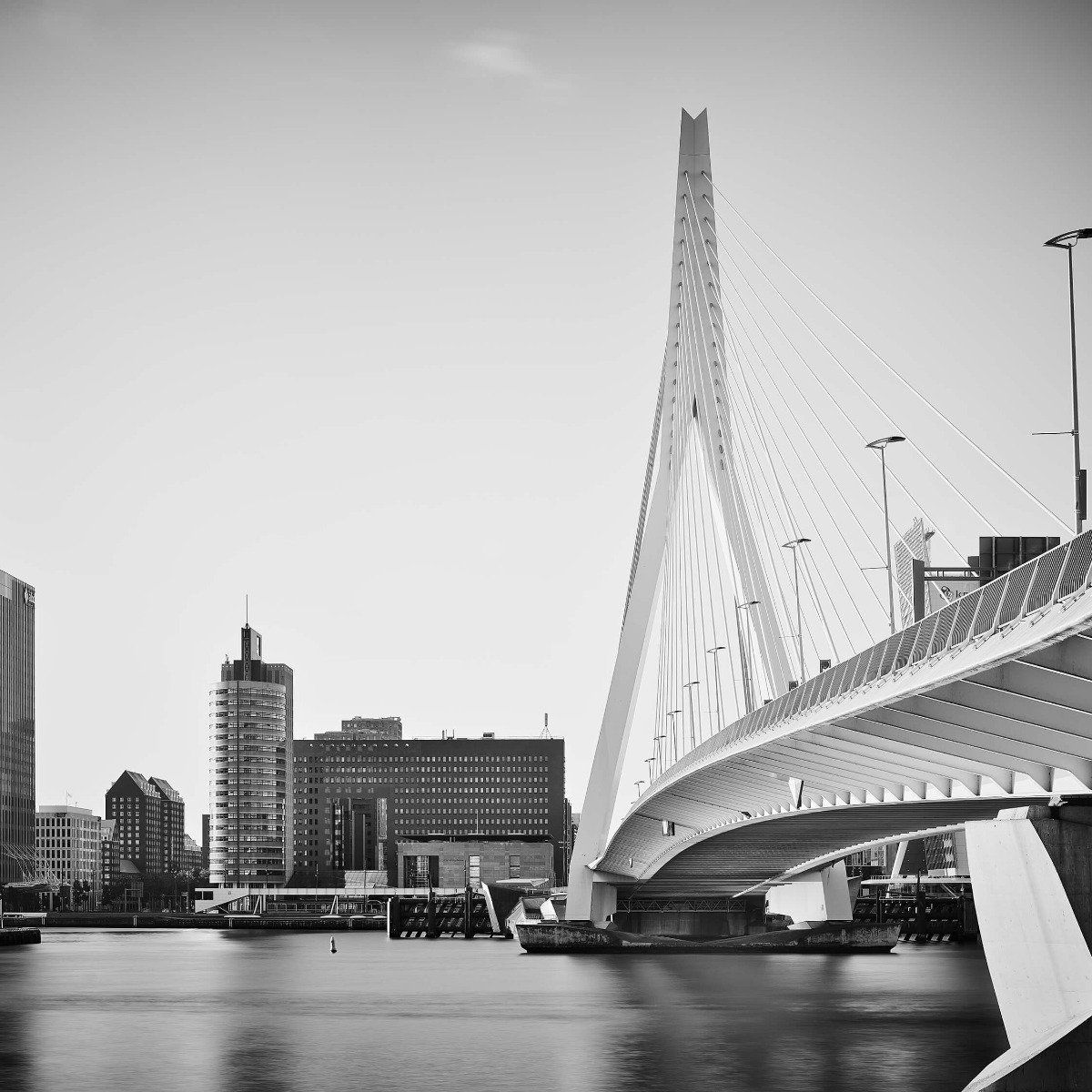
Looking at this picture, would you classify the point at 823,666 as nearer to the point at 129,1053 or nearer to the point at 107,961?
the point at 129,1053

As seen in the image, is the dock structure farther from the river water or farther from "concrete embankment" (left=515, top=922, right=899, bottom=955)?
the river water

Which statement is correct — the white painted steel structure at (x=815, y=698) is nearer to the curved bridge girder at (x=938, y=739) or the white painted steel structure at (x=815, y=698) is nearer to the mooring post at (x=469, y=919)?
the curved bridge girder at (x=938, y=739)

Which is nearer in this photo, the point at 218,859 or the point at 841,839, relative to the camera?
the point at 841,839

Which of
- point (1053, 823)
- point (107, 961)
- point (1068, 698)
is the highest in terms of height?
point (1068, 698)

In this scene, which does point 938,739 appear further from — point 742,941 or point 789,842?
point 742,941

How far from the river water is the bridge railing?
21.9ft

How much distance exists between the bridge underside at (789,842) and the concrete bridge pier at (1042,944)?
4.50 metres

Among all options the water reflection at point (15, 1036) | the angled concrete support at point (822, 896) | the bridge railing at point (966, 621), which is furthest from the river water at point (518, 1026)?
the bridge railing at point (966, 621)

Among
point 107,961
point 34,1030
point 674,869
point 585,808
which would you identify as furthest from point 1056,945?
point 107,961

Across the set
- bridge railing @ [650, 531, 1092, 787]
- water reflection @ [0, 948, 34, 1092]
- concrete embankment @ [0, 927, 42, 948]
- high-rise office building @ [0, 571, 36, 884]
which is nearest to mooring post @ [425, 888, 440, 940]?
concrete embankment @ [0, 927, 42, 948]

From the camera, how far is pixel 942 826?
152 feet

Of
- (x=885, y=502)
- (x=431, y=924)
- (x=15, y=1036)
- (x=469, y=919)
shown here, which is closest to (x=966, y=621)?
(x=885, y=502)

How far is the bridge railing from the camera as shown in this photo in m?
17.9

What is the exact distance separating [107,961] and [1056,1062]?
68.3 metres
